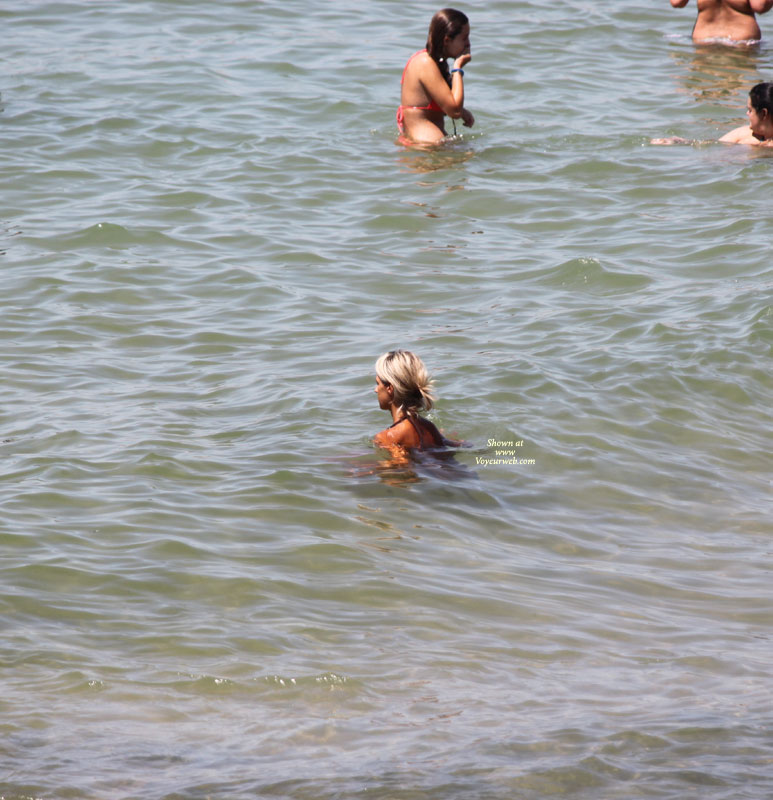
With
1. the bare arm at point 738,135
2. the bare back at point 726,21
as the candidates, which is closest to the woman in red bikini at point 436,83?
the bare arm at point 738,135

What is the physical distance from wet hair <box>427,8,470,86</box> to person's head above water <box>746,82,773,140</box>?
9.63 ft

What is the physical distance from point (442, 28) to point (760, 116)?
3.27 m

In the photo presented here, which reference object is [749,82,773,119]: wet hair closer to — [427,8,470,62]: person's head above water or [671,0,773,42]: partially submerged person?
[427,8,470,62]: person's head above water

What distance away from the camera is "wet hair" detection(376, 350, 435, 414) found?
22.7 feet

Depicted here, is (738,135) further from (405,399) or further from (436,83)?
(405,399)

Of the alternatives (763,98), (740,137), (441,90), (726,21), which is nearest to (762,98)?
(763,98)

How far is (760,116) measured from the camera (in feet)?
39.5

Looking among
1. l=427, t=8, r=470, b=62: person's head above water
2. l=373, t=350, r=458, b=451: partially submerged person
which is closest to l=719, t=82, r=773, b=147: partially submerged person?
l=427, t=8, r=470, b=62: person's head above water

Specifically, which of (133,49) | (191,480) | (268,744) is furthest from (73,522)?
(133,49)

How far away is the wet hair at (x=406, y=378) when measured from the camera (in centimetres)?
693

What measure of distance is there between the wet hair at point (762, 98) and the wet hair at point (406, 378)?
6584mm

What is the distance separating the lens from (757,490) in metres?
7.18

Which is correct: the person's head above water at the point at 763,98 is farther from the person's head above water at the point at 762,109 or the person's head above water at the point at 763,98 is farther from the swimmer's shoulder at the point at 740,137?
the swimmer's shoulder at the point at 740,137

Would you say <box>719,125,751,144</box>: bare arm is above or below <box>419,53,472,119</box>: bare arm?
below
